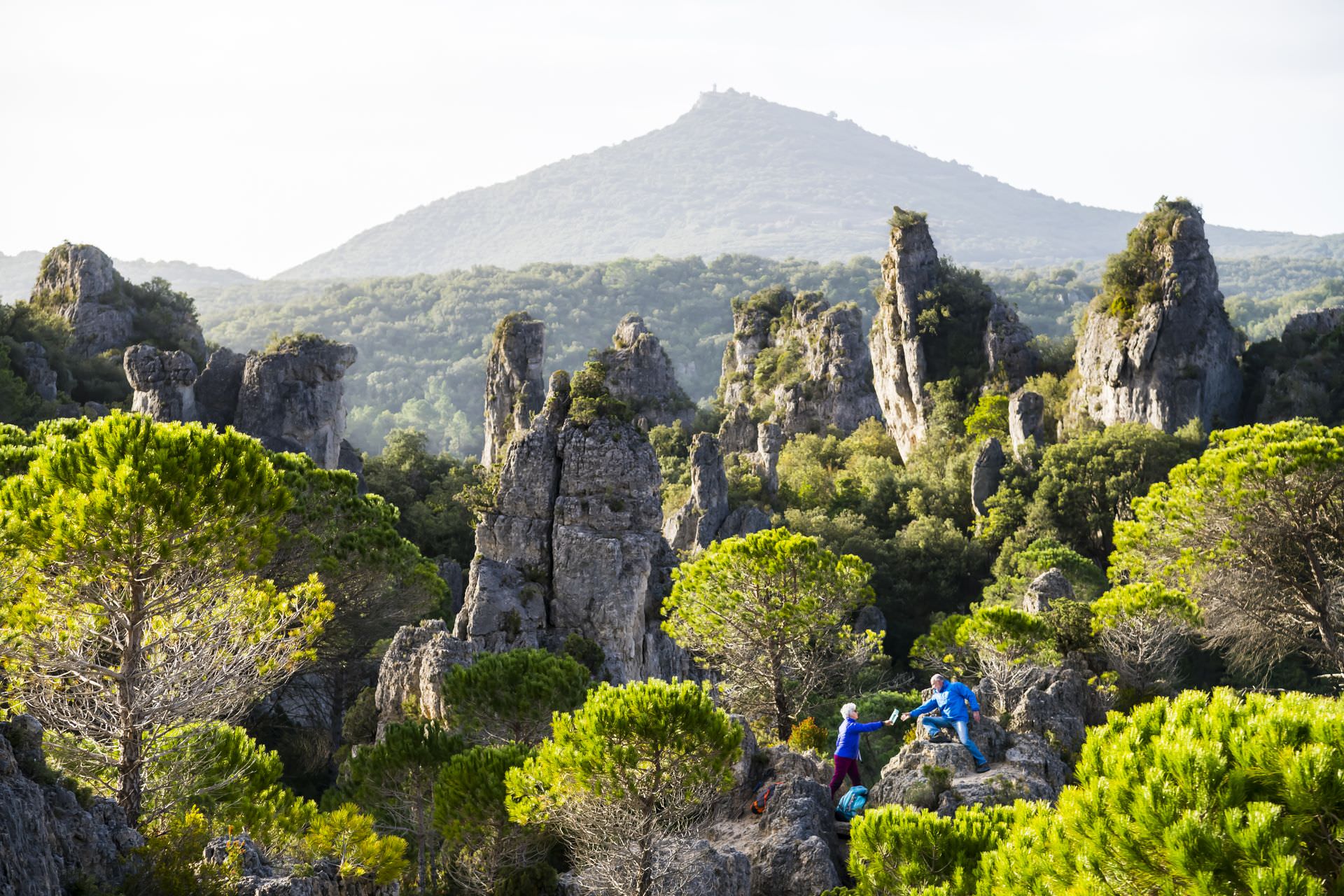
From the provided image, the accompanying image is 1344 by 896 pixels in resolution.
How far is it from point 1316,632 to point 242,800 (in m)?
25.2

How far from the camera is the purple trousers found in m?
16.8

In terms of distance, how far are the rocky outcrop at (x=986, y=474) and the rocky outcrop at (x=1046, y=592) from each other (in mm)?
20631

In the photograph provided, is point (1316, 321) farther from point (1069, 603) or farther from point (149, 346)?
point (149, 346)

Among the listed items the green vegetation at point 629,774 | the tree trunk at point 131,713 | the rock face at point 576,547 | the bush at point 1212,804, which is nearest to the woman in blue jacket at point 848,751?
the green vegetation at point 629,774

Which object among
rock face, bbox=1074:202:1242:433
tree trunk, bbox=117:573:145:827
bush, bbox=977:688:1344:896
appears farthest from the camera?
rock face, bbox=1074:202:1242:433

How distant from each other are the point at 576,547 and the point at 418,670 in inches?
321

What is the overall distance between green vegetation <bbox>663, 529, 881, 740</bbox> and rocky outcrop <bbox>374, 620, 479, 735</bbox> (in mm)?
5627

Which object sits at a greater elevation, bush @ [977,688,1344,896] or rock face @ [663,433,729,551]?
bush @ [977,688,1344,896]

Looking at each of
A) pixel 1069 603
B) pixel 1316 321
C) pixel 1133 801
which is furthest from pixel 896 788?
pixel 1316 321

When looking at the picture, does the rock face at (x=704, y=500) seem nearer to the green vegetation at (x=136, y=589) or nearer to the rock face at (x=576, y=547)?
the rock face at (x=576, y=547)

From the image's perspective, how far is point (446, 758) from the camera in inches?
671

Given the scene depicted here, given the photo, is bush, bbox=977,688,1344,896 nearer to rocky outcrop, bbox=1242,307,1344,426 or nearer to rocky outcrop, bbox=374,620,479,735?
rocky outcrop, bbox=374,620,479,735

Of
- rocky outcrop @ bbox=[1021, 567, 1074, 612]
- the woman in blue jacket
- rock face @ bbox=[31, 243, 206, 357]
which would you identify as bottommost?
rocky outcrop @ bbox=[1021, 567, 1074, 612]

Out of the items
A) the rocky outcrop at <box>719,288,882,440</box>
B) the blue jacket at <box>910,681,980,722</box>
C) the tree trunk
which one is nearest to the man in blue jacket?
the blue jacket at <box>910,681,980,722</box>
